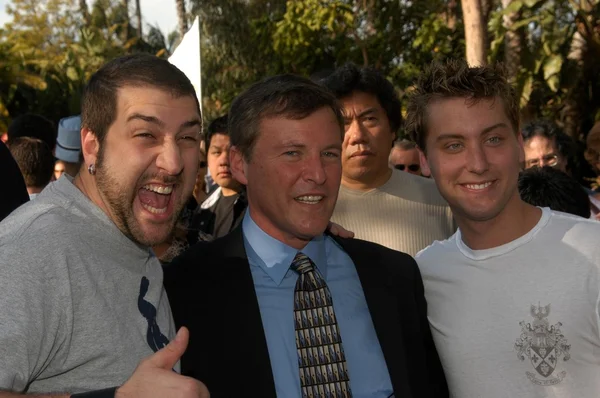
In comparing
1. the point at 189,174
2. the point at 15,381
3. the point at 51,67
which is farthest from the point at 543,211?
the point at 51,67

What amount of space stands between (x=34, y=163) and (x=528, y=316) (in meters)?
3.96

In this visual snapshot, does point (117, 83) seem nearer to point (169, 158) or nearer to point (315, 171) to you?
point (169, 158)


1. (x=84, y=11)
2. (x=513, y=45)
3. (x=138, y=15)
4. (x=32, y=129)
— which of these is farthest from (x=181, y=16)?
(x=32, y=129)

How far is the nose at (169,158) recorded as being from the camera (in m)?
2.47

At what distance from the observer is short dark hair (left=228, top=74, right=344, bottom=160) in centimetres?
316

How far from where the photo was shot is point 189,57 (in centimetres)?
595

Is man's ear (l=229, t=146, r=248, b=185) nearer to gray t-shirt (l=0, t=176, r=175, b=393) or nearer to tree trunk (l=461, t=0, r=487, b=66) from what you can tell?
gray t-shirt (l=0, t=176, r=175, b=393)

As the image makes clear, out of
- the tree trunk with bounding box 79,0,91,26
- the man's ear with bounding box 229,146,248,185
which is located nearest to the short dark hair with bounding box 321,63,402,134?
the man's ear with bounding box 229,146,248,185

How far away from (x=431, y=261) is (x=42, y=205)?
5.33 ft

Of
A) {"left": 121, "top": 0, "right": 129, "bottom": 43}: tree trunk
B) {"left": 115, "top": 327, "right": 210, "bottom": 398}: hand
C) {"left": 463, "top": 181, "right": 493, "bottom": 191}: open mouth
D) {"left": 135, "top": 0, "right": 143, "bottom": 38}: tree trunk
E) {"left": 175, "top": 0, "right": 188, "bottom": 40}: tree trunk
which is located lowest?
{"left": 135, "top": 0, "right": 143, "bottom": 38}: tree trunk

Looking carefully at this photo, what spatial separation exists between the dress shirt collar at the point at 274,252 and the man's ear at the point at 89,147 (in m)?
0.90

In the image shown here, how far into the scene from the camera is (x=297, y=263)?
3104mm

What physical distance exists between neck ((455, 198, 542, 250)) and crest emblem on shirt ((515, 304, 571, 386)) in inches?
13.0

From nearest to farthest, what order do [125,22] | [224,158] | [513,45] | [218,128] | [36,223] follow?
[36,223]
[224,158]
[218,128]
[513,45]
[125,22]
